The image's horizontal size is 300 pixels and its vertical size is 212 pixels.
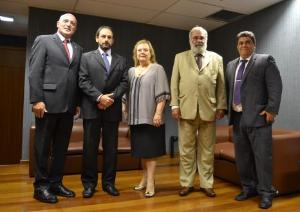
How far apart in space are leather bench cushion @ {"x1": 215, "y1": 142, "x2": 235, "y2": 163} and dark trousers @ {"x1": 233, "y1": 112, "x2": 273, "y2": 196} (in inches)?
17.5

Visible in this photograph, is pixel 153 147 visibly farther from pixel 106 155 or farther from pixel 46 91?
pixel 46 91

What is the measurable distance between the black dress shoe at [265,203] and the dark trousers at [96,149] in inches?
52.0

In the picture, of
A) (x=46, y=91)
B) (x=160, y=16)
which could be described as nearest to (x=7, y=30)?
(x=160, y=16)

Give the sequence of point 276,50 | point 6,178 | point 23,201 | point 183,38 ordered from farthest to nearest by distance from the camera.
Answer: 1. point 183,38
2. point 276,50
3. point 6,178
4. point 23,201

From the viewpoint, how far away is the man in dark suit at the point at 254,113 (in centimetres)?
237

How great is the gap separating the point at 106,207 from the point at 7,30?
483 centimetres

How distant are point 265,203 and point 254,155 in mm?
399

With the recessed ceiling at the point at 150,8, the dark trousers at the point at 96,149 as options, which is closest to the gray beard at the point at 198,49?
the dark trousers at the point at 96,149

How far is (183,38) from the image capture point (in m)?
5.36

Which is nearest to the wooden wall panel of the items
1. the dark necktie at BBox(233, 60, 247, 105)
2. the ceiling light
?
the ceiling light

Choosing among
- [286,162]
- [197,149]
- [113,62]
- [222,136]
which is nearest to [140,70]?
[113,62]

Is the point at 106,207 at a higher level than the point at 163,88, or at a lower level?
lower

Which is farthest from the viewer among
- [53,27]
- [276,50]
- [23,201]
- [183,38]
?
[183,38]

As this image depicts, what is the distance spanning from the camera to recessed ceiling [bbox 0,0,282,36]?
3982 mm
